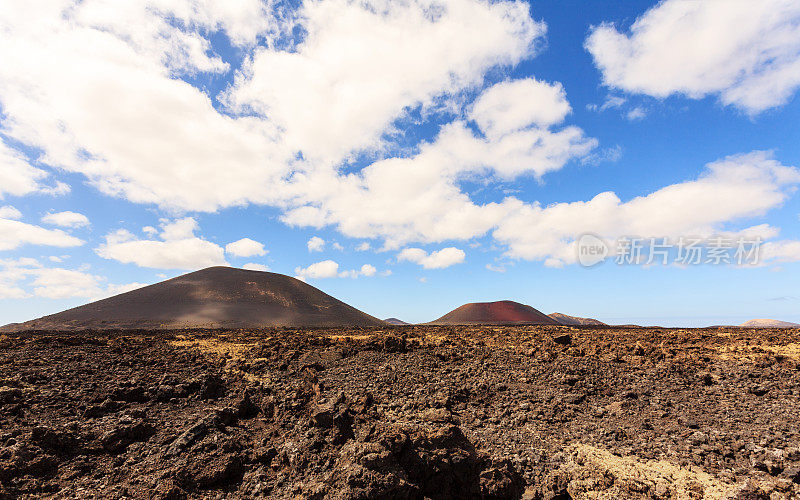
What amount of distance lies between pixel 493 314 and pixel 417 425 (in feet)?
257

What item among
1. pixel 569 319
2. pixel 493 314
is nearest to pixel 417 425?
pixel 493 314

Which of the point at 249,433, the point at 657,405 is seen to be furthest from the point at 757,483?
the point at 249,433

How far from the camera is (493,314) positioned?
80562 mm

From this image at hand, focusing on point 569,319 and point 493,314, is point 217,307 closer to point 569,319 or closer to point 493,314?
point 493,314

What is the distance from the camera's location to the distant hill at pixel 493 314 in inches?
3110

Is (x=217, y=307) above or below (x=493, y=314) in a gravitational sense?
above

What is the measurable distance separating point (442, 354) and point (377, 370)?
3.06 meters

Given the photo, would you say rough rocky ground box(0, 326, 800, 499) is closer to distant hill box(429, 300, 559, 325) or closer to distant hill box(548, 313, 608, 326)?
distant hill box(429, 300, 559, 325)

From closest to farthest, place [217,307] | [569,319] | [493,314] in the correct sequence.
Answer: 1. [217,307]
2. [493,314]
3. [569,319]

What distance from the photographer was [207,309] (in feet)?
213

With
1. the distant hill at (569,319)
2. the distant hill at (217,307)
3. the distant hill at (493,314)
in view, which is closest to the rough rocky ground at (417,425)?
the distant hill at (217,307)

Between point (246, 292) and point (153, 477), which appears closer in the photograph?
point (153, 477)

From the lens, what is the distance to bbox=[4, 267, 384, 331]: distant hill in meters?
57.8

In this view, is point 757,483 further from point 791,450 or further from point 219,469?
point 219,469
